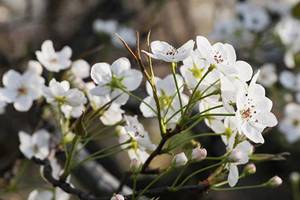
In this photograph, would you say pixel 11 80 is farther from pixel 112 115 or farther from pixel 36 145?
pixel 112 115

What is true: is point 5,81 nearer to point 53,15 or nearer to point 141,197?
point 141,197

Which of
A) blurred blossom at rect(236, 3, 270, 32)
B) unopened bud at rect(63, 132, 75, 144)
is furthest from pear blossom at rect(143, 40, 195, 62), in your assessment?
blurred blossom at rect(236, 3, 270, 32)

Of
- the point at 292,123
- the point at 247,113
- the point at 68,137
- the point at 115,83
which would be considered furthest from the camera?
the point at 292,123

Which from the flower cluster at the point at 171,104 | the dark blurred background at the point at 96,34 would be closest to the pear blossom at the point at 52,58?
the flower cluster at the point at 171,104

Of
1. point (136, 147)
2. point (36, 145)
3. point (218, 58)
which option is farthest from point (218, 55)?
point (36, 145)

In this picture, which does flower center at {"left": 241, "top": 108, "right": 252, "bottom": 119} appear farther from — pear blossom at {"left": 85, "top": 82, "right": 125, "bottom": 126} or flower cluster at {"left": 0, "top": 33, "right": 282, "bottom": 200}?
pear blossom at {"left": 85, "top": 82, "right": 125, "bottom": 126}

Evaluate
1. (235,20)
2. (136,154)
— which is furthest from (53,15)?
(136,154)

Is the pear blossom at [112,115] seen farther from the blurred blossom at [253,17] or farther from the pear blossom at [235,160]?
the blurred blossom at [253,17]
